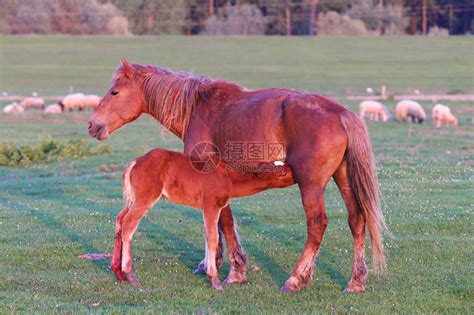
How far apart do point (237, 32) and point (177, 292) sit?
87.8 metres

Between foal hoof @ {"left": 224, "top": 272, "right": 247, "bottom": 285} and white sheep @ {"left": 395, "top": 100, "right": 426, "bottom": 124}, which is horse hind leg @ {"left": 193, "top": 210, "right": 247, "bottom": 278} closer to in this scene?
foal hoof @ {"left": 224, "top": 272, "right": 247, "bottom": 285}

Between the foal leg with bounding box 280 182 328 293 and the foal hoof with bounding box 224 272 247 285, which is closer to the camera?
the foal leg with bounding box 280 182 328 293

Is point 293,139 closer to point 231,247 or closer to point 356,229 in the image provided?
point 356,229

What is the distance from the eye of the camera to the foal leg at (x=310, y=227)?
8.76 meters

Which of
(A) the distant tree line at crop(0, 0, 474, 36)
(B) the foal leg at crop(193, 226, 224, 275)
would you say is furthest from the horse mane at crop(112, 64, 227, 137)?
(A) the distant tree line at crop(0, 0, 474, 36)

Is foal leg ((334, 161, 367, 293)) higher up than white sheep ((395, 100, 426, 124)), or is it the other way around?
foal leg ((334, 161, 367, 293))

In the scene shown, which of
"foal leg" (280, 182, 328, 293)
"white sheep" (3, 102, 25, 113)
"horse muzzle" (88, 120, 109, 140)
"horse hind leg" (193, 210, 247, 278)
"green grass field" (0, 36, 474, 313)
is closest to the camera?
"green grass field" (0, 36, 474, 313)

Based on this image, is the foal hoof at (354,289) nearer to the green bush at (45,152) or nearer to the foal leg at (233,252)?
the foal leg at (233,252)

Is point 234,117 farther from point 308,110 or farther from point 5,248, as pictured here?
point 5,248

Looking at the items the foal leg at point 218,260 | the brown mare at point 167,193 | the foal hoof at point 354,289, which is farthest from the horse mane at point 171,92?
the foal hoof at point 354,289

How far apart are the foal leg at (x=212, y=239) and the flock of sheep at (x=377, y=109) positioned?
74.7 feet

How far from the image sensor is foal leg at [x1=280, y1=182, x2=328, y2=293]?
28.7 feet

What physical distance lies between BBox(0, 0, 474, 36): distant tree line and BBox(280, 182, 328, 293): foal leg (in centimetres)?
8512

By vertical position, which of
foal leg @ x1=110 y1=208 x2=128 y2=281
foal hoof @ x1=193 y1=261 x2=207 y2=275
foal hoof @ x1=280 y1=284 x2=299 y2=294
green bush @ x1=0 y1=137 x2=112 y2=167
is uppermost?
foal leg @ x1=110 y1=208 x2=128 y2=281
